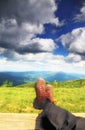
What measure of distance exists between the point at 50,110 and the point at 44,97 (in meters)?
0.40

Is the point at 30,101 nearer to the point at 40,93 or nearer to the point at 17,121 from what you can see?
the point at 40,93

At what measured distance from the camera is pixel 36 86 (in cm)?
334

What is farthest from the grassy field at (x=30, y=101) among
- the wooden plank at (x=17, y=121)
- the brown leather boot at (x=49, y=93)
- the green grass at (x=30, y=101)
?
the wooden plank at (x=17, y=121)

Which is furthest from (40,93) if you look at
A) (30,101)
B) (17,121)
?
(30,101)

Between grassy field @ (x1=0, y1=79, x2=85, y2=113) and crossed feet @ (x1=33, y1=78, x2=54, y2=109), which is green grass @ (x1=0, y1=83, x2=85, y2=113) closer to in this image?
grassy field @ (x1=0, y1=79, x2=85, y2=113)

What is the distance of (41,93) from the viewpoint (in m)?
3.24

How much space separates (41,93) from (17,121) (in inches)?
16.8

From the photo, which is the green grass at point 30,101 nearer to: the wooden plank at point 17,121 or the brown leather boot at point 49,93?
the brown leather boot at point 49,93

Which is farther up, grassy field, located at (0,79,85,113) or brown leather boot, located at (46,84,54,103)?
brown leather boot, located at (46,84,54,103)

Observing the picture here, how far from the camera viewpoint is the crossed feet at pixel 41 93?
317cm

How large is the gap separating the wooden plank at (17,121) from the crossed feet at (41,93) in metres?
0.20

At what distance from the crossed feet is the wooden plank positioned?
0.64ft

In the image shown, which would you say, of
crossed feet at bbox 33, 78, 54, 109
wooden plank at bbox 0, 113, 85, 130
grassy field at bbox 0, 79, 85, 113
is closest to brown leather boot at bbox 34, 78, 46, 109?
crossed feet at bbox 33, 78, 54, 109

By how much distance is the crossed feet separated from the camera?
317 cm
